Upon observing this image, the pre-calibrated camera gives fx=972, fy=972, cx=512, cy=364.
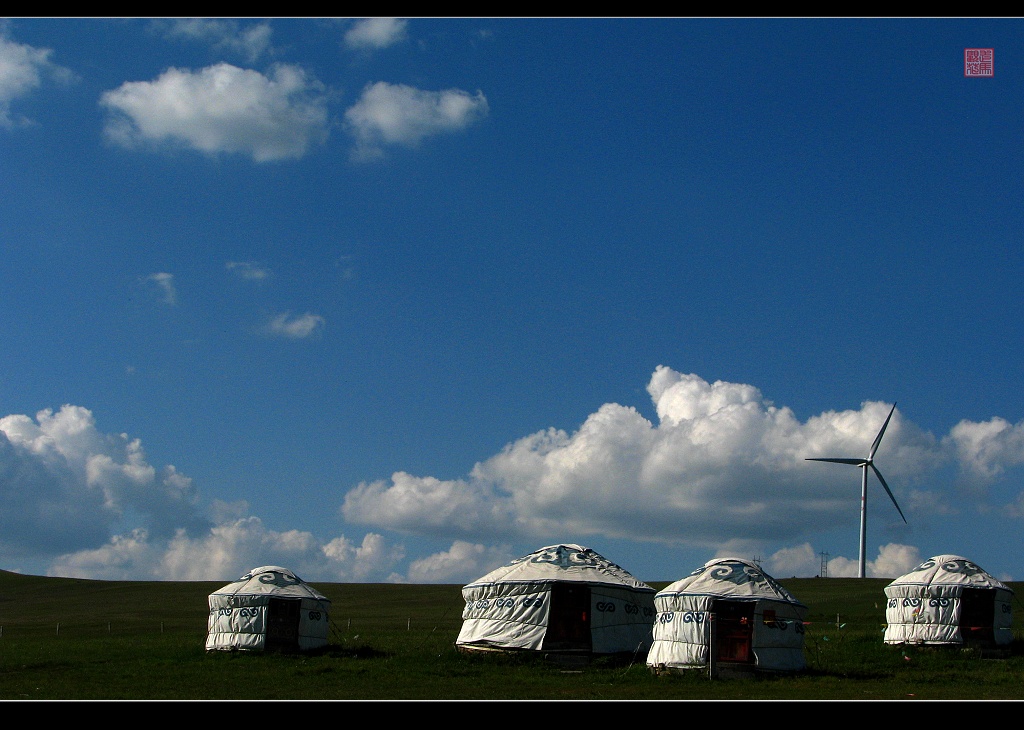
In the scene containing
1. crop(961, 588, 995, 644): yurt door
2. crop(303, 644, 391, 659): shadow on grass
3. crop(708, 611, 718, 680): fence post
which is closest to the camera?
crop(708, 611, 718, 680): fence post

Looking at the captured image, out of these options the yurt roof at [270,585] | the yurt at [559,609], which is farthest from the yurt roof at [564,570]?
the yurt roof at [270,585]

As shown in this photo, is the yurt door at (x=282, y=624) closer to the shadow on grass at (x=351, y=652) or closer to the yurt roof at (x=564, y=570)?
the shadow on grass at (x=351, y=652)

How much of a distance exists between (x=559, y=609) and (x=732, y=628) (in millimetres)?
6221

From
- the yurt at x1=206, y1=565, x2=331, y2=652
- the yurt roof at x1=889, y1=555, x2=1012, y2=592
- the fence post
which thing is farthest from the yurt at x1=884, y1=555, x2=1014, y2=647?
the yurt at x1=206, y1=565, x2=331, y2=652

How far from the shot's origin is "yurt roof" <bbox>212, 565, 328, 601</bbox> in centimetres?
3600

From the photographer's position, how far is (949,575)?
124 feet

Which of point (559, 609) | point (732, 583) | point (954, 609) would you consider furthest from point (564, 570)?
point (954, 609)

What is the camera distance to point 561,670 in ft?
96.6

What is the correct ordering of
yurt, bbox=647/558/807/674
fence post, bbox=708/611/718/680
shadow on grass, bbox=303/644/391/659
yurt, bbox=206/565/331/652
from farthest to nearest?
yurt, bbox=206/565/331/652
shadow on grass, bbox=303/644/391/659
yurt, bbox=647/558/807/674
fence post, bbox=708/611/718/680

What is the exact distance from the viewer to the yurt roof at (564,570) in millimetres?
32875

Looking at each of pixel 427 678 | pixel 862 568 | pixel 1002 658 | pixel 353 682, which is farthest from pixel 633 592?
pixel 862 568

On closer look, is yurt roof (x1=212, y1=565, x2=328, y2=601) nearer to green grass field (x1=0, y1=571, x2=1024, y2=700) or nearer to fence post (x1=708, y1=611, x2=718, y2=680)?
green grass field (x1=0, y1=571, x2=1024, y2=700)

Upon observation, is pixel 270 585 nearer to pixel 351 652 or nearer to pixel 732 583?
pixel 351 652
